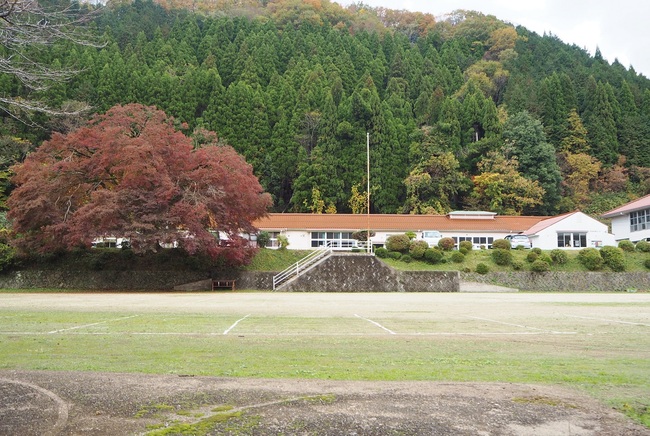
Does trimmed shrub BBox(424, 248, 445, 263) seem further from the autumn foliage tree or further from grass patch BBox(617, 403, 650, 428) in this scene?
grass patch BBox(617, 403, 650, 428)

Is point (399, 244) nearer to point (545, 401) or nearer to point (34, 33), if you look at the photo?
point (34, 33)

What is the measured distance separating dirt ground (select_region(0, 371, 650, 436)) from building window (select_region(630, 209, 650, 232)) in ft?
173

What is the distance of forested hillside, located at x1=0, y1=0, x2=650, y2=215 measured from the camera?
64.9 meters

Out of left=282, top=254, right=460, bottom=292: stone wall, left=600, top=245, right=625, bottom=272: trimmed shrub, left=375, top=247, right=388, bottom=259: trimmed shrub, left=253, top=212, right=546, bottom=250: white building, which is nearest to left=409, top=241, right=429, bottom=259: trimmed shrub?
left=375, top=247, right=388, bottom=259: trimmed shrub

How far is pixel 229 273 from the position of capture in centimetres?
3869

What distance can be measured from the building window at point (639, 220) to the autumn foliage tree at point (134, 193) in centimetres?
3592

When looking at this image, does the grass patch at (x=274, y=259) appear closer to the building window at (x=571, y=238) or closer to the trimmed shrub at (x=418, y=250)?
the trimmed shrub at (x=418, y=250)

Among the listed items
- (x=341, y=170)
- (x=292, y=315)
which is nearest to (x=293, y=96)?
(x=341, y=170)

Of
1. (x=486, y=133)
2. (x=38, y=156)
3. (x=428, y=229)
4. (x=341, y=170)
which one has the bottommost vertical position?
(x=428, y=229)

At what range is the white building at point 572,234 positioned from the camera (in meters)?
50.0

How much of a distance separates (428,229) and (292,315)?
1563 inches

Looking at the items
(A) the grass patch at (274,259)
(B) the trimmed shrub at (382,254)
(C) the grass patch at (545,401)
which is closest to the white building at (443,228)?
(A) the grass patch at (274,259)

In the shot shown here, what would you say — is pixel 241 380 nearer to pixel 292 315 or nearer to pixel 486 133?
pixel 292 315

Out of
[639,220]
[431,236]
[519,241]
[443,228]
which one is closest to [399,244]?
[431,236]
